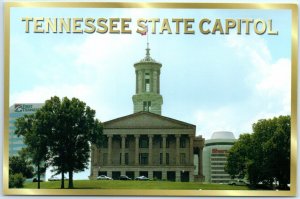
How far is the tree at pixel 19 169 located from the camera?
38.6ft

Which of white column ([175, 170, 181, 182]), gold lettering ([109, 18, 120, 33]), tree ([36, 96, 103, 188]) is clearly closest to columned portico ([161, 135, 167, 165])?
white column ([175, 170, 181, 182])

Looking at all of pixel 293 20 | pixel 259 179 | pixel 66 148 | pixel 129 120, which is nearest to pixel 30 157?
pixel 66 148

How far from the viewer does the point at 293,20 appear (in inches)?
460

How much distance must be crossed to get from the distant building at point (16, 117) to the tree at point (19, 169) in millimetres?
87

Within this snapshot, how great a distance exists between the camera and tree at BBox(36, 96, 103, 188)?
12234 mm

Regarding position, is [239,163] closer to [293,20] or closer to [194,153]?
[194,153]

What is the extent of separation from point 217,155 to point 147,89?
1213 mm

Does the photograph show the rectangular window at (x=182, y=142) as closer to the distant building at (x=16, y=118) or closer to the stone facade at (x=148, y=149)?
the stone facade at (x=148, y=149)

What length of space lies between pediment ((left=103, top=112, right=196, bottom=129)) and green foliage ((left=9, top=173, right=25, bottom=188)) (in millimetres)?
1238

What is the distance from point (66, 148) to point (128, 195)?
1.20m

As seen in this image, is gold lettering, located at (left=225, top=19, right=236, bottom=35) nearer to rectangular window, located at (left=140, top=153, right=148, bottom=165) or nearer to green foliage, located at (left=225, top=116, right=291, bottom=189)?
green foliage, located at (left=225, top=116, right=291, bottom=189)

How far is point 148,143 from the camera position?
1238cm

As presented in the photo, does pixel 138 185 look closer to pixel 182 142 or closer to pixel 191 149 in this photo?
pixel 191 149

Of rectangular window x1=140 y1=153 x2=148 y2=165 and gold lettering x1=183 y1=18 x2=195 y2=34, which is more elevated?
gold lettering x1=183 y1=18 x2=195 y2=34
